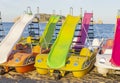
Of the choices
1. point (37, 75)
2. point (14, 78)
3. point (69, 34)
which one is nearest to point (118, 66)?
point (69, 34)

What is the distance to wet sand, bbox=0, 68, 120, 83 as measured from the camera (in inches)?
565

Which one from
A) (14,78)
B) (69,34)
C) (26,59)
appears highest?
(69,34)

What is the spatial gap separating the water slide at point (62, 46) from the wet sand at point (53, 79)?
90 cm

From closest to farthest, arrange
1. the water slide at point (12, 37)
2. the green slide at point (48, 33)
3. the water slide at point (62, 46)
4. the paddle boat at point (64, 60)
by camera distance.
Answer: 1. the paddle boat at point (64, 60)
2. the water slide at point (62, 46)
3. the water slide at point (12, 37)
4. the green slide at point (48, 33)

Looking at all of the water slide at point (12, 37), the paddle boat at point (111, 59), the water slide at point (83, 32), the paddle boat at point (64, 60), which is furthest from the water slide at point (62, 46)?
the water slide at point (83, 32)

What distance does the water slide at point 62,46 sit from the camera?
14422 millimetres

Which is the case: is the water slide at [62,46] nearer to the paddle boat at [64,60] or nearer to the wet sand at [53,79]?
the paddle boat at [64,60]

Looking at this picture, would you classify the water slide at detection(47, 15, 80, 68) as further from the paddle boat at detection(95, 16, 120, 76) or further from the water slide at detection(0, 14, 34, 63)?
the water slide at detection(0, 14, 34, 63)

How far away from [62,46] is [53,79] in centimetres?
184

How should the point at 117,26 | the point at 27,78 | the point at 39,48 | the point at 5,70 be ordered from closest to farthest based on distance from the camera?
1. the point at 117,26
2. the point at 27,78
3. the point at 5,70
4. the point at 39,48

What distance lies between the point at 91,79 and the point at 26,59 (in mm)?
3803

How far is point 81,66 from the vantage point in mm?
14195

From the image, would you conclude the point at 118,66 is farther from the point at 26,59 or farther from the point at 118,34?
the point at 26,59

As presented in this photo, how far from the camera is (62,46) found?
14914 mm
